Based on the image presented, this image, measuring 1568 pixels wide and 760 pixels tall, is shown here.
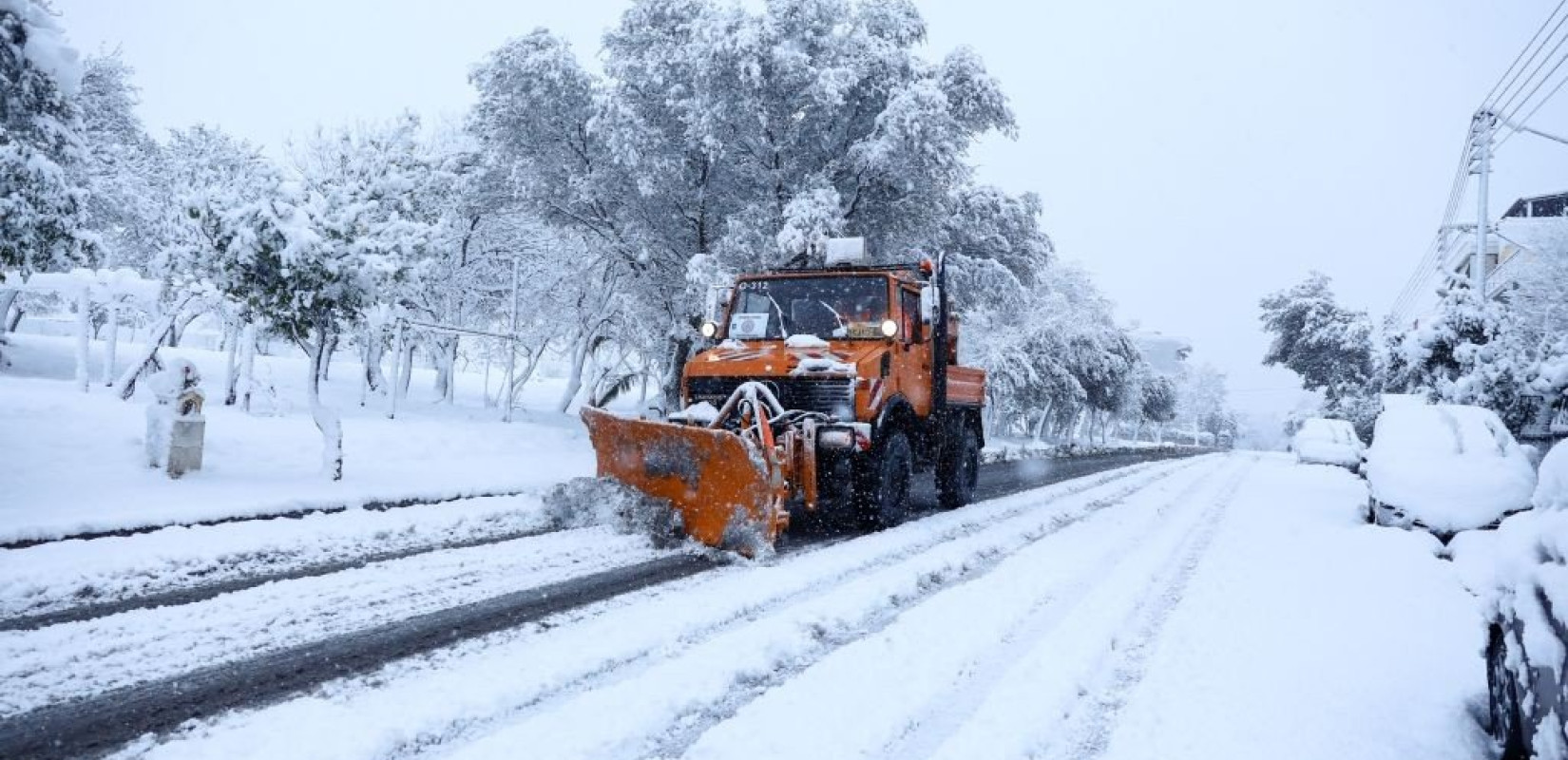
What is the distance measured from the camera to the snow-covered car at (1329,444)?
23.0 metres

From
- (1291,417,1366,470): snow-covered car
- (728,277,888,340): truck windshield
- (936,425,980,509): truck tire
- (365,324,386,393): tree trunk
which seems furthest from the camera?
(365,324,386,393): tree trunk

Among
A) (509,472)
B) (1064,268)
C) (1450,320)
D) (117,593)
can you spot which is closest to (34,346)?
(509,472)

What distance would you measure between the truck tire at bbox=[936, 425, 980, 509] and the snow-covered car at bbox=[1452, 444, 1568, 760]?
6847 millimetres

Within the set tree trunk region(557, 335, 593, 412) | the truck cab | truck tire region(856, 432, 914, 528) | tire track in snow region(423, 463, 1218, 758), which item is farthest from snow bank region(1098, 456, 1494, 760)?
tree trunk region(557, 335, 593, 412)

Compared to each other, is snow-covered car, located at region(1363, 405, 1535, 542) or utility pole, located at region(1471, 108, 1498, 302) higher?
utility pole, located at region(1471, 108, 1498, 302)

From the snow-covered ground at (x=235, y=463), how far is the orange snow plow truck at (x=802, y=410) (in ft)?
10.6

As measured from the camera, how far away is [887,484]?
827cm

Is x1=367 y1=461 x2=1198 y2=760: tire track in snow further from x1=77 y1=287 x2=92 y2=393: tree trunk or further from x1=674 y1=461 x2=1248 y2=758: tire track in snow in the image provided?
x1=77 y1=287 x2=92 y2=393: tree trunk

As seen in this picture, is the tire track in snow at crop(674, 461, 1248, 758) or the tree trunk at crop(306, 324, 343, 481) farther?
the tree trunk at crop(306, 324, 343, 481)

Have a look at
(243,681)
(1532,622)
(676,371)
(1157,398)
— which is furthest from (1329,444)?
(1157,398)

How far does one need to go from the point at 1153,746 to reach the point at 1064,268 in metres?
46.1

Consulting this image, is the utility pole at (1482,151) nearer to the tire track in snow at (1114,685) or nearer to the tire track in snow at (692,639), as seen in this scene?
the tire track in snow at (692,639)

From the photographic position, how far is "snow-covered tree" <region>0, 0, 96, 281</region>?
6465mm

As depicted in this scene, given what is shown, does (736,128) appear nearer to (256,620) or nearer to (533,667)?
(256,620)
